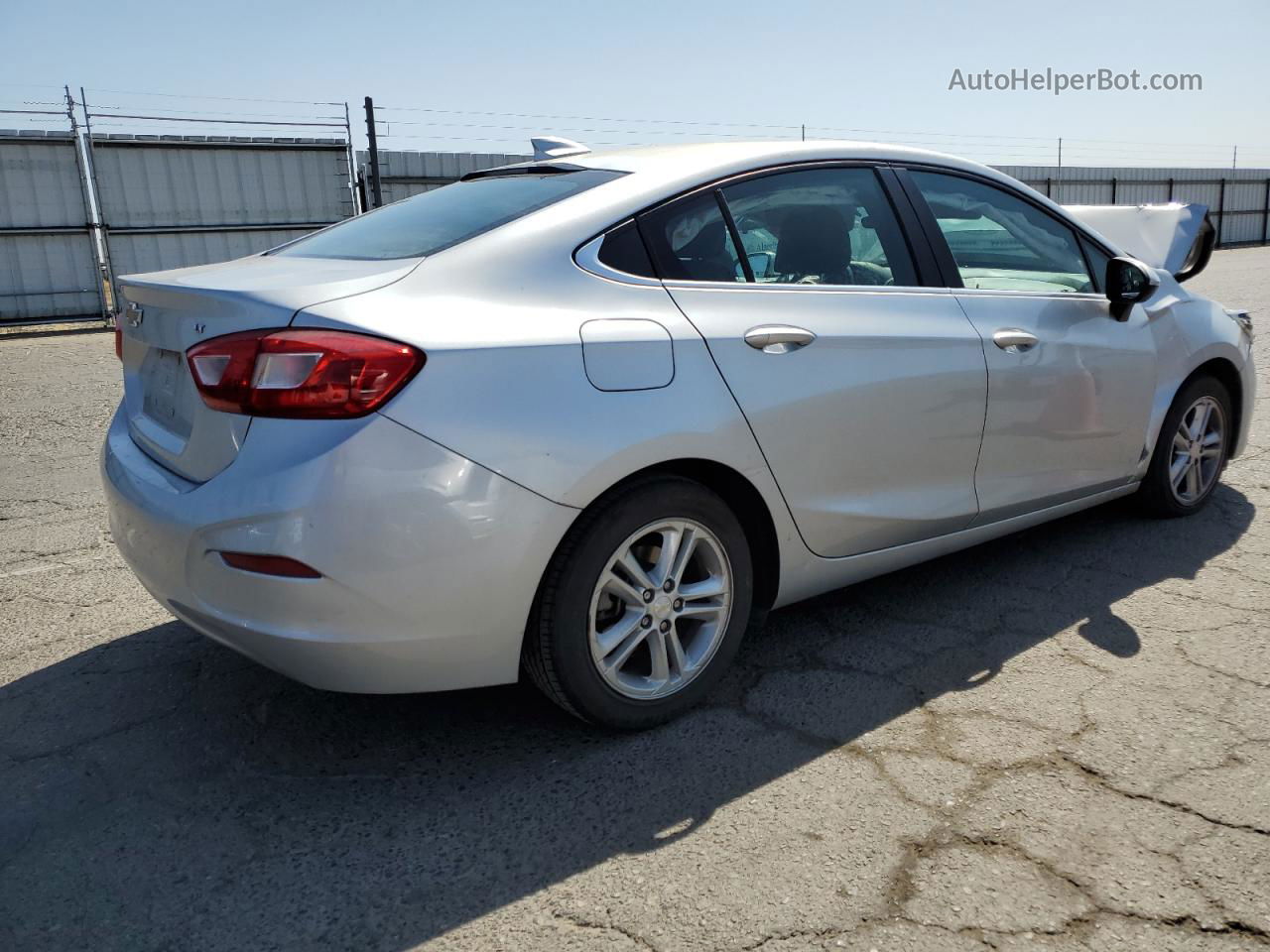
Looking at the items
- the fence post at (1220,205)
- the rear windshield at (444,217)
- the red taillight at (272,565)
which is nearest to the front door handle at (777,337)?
the rear windshield at (444,217)

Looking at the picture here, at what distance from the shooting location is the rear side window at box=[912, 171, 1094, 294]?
3479 millimetres

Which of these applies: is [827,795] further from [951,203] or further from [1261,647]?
[951,203]

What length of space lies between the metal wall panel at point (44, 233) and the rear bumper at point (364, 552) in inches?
532

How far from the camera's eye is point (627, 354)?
2.51 meters

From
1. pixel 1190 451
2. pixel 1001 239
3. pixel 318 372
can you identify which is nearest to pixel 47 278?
pixel 1001 239

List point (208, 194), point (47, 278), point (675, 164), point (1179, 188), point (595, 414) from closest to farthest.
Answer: point (595, 414) → point (675, 164) → point (47, 278) → point (208, 194) → point (1179, 188)

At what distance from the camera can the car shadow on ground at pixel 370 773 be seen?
6.89 ft

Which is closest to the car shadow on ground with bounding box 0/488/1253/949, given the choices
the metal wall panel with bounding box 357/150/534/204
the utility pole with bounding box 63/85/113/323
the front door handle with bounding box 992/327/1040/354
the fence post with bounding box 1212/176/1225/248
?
the front door handle with bounding box 992/327/1040/354

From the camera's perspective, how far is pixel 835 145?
3287mm

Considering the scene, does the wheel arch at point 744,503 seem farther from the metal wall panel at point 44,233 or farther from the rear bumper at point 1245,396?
the metal wall panel at point 44,233

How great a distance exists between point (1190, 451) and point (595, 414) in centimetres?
311

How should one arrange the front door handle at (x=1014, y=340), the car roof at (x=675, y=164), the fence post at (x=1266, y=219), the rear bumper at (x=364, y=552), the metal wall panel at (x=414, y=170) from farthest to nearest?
the fence post at (x=1266, y=219) → the metal wall panel at (x=414, y=170) → the front door handle at (x=1014, y=340) → the car roof at (x=675, y=164) → the rear bumper at (x=364, y=552)

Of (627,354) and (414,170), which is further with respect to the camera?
(414,170)

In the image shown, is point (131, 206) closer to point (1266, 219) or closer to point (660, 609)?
point (660, 609)
